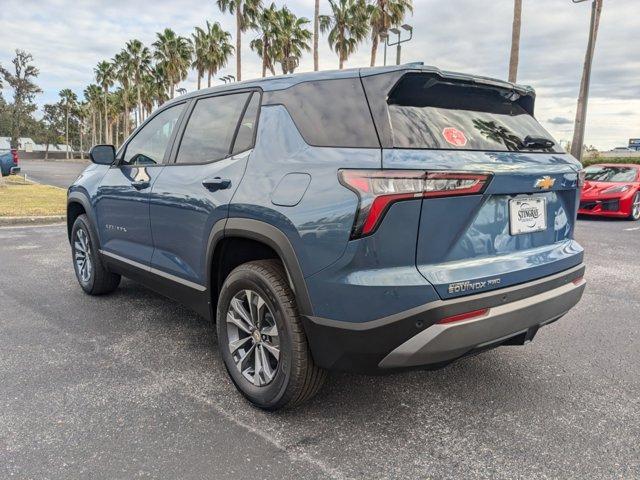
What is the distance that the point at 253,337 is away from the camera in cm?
286

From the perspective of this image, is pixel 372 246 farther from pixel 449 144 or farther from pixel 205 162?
pixel 205 162

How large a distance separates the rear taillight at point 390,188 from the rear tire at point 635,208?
1091 cm

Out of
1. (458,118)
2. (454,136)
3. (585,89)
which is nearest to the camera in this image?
(454,136)

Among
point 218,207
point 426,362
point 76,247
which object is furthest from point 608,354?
point 76,247

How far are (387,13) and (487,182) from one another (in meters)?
28.3

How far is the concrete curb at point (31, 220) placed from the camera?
962 centimetres

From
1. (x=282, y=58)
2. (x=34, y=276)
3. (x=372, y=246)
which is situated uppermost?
(x=282, y=58)

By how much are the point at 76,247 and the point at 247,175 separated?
315 cm

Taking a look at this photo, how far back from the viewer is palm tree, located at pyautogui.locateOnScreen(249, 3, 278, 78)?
1254 inches

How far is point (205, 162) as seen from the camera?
127 inches

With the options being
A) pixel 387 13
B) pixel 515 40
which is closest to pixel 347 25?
pixel 387 13

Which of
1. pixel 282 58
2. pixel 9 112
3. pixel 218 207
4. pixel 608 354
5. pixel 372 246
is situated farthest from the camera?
pixel 9 112

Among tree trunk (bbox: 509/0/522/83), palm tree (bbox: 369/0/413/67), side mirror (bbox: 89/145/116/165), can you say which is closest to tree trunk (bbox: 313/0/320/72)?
palm tree (bbox: 369/0/413/67)

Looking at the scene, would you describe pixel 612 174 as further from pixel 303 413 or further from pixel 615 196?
pixel 303 413
